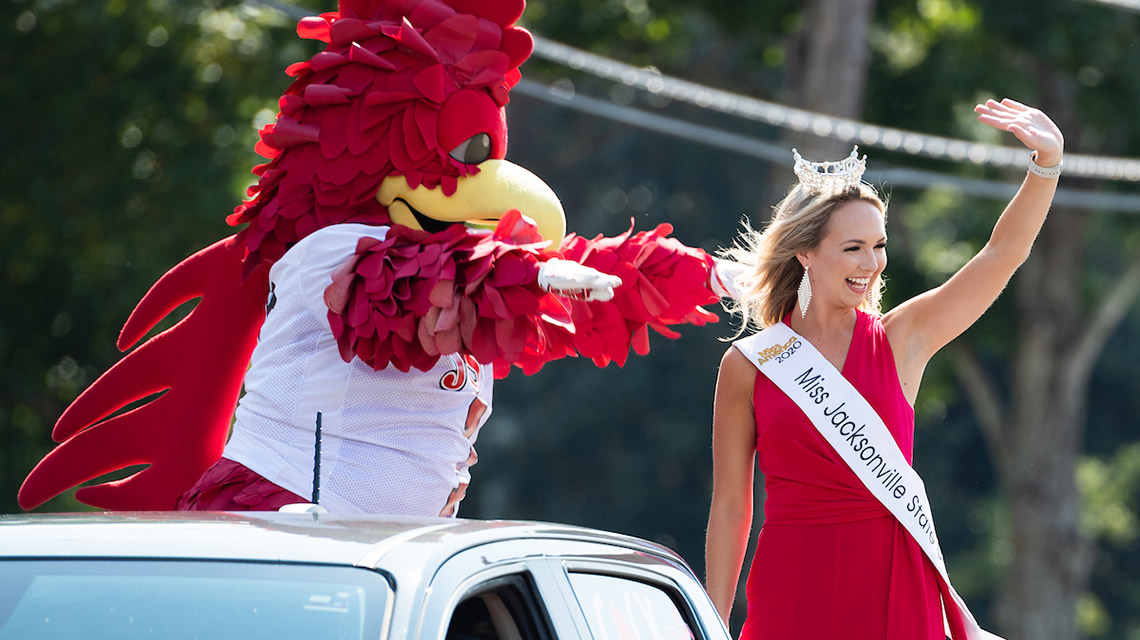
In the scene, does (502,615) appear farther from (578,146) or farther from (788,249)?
(578,146)

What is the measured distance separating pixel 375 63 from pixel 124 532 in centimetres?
203

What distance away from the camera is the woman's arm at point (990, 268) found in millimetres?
3693

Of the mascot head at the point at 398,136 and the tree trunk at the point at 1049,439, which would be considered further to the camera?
the tree trunk at the point at 1049,439

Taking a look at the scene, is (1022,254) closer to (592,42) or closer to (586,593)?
(586,593)

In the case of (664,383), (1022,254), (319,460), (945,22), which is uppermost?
(945,22)

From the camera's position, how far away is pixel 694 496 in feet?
89.1

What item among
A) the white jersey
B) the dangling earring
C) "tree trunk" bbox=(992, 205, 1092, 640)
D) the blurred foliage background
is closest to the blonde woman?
the dangling earring

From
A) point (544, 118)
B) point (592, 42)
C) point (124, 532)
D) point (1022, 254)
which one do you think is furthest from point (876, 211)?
point (544, 118)

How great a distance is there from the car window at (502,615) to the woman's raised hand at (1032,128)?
1.80m

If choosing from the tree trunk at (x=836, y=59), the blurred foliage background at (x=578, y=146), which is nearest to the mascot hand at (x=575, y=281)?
the blurred foliage background at (x=578, y=146)

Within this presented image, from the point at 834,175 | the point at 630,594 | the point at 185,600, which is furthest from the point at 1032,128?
the point at 185,600

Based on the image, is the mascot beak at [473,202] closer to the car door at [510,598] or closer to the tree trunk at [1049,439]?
the car door at [510,598]

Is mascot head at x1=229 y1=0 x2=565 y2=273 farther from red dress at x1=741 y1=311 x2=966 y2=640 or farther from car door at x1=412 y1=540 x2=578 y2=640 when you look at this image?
car door at x1=412 y1=540 x2=578 y2=640

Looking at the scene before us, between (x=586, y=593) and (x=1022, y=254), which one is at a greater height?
(x=1022, y=254)
